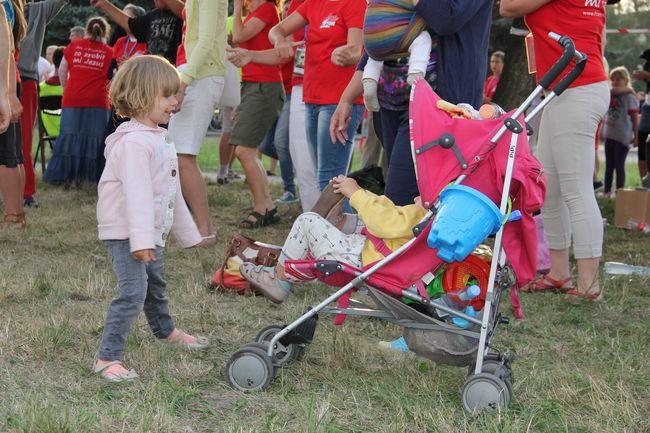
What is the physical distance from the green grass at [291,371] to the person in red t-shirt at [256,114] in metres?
1.88

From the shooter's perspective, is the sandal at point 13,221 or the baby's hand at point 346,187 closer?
the baby's hand at point 346,187

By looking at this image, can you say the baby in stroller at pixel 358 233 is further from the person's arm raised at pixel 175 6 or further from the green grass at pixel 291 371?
the person's arm raised at pixel 175 6

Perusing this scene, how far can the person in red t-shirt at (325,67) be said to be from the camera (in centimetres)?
562

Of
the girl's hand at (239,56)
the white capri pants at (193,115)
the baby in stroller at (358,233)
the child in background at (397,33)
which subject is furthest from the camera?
the white capri pants at (193,115)

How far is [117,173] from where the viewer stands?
3479 millimetres

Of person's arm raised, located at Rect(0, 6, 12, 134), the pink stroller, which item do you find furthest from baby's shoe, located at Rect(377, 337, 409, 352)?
person's arm raised, located at Rect(0, 6, 12, 134)

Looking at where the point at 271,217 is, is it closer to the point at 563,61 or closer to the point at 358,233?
the point at 358,233

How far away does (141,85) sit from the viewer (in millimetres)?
3572

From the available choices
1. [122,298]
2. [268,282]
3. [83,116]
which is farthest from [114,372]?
[83,116]

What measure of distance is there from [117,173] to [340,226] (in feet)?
2.95

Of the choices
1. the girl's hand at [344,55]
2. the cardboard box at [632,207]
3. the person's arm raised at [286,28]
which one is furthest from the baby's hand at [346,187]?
the cardboard box at [632,207]

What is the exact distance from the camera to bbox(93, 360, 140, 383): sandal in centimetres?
346

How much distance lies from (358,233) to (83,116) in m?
6.49

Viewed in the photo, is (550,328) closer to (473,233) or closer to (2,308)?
(473,233)
